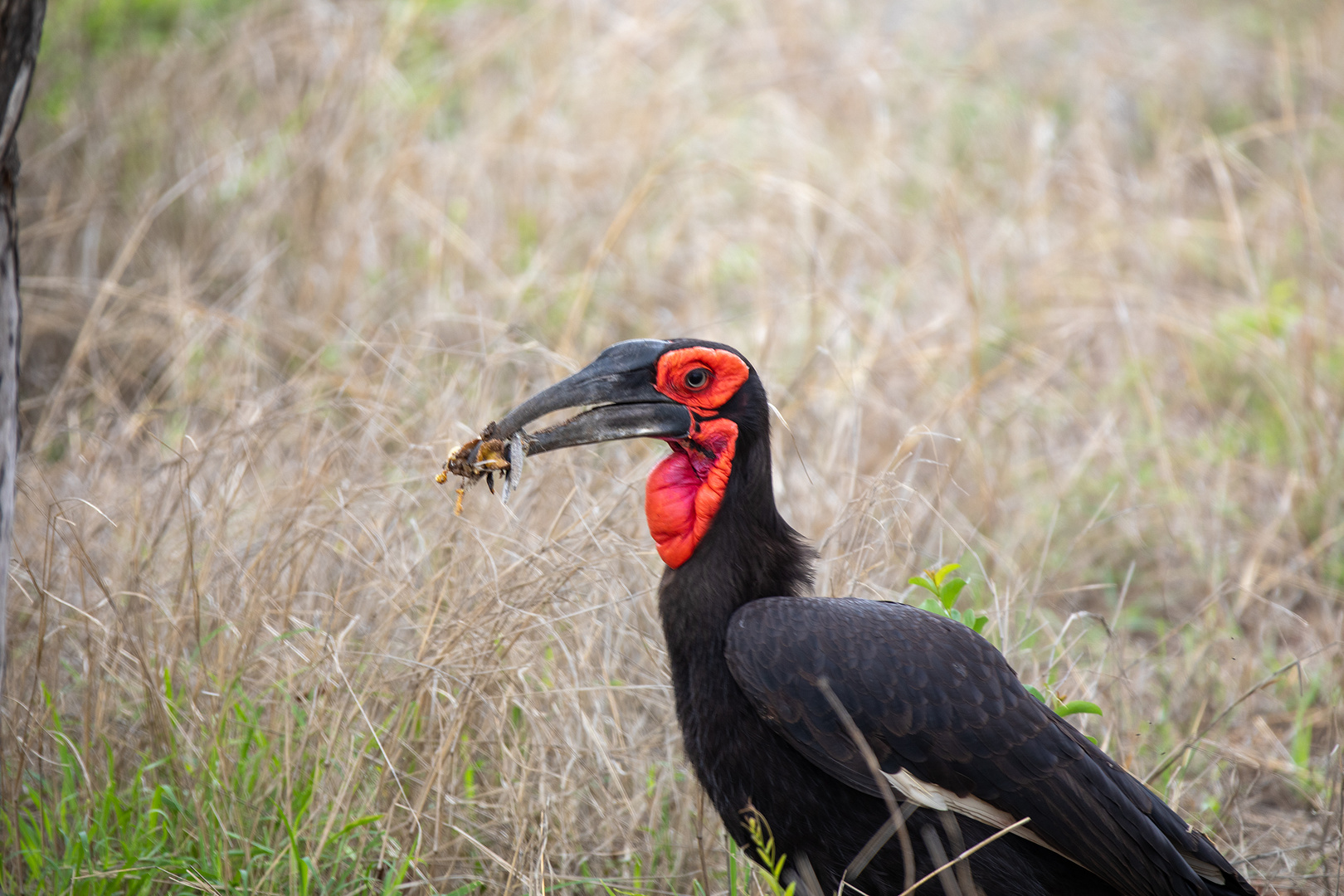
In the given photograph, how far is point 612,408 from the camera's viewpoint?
7.35 ft

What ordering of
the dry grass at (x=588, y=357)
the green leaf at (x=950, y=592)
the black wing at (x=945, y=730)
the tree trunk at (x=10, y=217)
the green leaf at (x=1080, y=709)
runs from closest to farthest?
the tree trunk at (x=10, y=217), the black wing at (x=945, y=730), the green leaf at (x=1080, y=709), the green leaf at (x=950, y=592), the dry grass at (x=588, y=357)

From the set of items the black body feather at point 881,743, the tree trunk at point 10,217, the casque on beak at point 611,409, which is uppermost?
the tree trunk at point 10,217

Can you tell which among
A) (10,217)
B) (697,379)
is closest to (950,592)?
(697,379)

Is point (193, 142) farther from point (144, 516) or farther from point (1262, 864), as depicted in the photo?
point (1262, 864)

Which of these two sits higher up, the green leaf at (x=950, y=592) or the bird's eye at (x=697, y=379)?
the bird's eye at (x=697, y=379)

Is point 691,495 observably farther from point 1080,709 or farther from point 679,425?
point 1080,709

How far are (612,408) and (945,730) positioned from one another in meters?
0.87

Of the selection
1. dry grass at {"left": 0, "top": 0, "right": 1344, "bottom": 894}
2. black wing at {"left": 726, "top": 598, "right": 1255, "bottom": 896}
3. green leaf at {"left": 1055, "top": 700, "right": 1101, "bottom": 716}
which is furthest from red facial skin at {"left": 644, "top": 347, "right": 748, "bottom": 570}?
green leaf at {"left": 1055, "top": 700, "right": 1101, "bottom": 716}

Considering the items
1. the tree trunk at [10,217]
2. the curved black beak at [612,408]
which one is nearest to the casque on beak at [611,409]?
the curved black beak at [612,408]

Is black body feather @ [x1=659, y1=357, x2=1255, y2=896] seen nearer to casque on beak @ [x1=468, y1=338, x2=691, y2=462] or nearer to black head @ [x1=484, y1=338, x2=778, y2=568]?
black head @ [x1=484, y1=338, x2=778, y2=568]

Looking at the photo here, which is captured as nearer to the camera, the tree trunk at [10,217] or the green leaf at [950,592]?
the tree trunk at [10,217]

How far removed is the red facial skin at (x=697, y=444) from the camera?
223 centimetres

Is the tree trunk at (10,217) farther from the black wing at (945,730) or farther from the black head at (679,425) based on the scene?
Result: the black wing at (945,730)

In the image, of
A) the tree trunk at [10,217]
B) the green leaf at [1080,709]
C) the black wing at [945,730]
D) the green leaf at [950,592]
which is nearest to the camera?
the tree trunk at [10,217]
